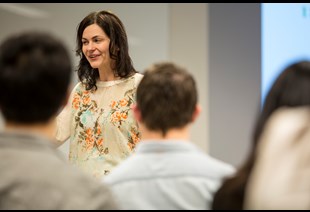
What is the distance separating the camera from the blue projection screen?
351cm

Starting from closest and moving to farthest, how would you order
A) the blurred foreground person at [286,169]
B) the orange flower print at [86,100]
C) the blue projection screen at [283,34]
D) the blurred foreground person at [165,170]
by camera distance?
the blurred foreground person at [286,169] < the blurred foreground person at [165,170] < the orange flower print at [86,100] < the blue projection screen at [283,34]

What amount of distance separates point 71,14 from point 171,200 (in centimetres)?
263

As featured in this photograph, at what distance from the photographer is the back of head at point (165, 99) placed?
1536 mm

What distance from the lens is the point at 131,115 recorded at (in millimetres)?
2551

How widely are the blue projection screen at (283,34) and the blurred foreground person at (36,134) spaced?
7.85 feet

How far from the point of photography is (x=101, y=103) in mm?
2607

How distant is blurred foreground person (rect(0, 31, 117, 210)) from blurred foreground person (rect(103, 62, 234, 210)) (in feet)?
0.68

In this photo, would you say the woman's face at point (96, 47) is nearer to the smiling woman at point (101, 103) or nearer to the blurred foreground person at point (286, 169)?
the smiling woman at point (101, 103)

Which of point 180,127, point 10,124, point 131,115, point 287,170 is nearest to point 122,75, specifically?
point 131,115

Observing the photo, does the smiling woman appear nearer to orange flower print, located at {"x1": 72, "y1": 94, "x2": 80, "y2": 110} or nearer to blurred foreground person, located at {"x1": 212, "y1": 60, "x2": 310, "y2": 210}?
orange flower print, located at {"x1": 72, "y1": 94, "x2": 80, "y2": 110}

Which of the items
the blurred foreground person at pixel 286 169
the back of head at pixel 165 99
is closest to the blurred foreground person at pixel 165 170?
the back of head at pixel 165 99

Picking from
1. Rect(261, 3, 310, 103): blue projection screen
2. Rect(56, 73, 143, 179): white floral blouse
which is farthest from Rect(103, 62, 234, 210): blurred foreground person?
Rect(261, 3, 310, 103): blue projection screen

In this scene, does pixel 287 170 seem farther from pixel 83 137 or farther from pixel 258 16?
pixel 258 16

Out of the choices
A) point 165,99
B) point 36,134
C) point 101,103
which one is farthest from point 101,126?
point 36,134
